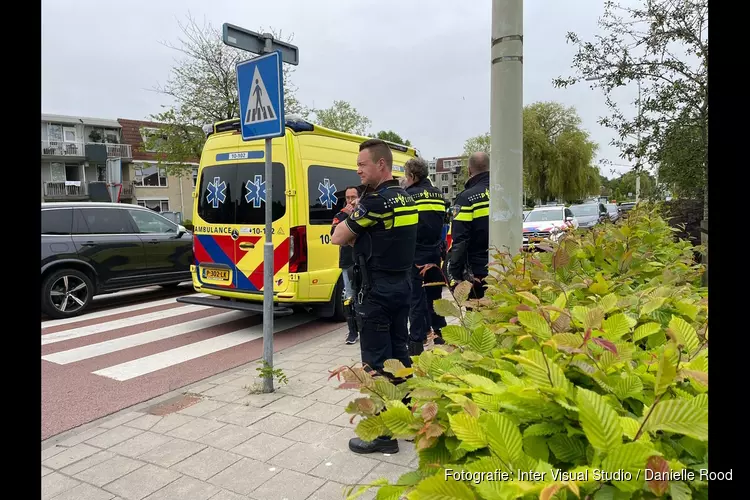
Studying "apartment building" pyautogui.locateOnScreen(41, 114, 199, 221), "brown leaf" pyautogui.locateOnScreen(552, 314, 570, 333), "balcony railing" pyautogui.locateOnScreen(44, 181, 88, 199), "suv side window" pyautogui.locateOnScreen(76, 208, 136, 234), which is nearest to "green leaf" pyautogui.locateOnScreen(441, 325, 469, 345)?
"brown leaf" pyautogui.locateOnScreen(552, 314, 570, 333)

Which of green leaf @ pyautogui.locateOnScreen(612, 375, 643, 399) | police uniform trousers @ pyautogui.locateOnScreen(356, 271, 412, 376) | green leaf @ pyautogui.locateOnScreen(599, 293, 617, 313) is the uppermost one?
green leaf @ pyautogui.locateOnScreen(599, 293, 617, 313)

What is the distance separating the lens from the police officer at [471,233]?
198 inches

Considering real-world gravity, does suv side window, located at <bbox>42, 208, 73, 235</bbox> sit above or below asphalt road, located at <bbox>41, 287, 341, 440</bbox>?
above

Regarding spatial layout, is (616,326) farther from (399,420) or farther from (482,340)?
(399,420)

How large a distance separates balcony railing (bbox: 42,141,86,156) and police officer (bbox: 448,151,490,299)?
45714 mm

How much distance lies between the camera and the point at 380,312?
12.0 feet

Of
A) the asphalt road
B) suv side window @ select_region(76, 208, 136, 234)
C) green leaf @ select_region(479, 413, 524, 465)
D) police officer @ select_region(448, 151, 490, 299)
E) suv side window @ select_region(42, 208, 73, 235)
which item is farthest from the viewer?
suv side window @ select_region(76, 208, 136, 234)

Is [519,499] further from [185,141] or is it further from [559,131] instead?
[559,131]

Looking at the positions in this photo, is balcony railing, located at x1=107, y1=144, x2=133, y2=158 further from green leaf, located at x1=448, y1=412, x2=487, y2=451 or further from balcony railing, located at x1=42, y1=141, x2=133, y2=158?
green leaf, located at x1=448, y1=412, x2=487, y2=451

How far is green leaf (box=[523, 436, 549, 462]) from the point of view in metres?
1.04

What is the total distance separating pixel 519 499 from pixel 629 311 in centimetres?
115

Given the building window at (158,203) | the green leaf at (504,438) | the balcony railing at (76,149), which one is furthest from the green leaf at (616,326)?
the balcony railing at (76,149)

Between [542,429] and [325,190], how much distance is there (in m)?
6.06

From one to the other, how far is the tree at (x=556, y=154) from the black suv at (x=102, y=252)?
107ft
